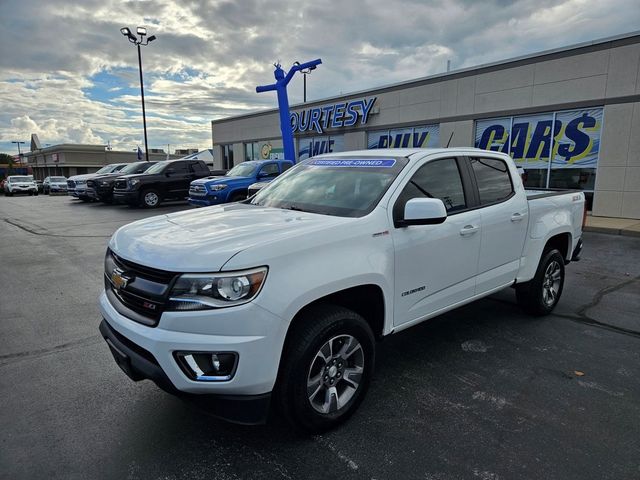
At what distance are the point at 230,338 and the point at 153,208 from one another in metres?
16.2

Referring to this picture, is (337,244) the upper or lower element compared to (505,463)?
upper

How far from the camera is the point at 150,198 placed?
17.0m

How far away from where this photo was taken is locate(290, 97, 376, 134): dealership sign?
773 inches

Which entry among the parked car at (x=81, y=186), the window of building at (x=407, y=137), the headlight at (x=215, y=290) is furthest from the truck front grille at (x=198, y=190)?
the headlight at (x=215, y=290)

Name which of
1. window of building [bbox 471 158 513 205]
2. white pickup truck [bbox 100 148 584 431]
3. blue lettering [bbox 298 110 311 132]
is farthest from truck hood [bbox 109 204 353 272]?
blue lettering [bbox 298 110 311 132]

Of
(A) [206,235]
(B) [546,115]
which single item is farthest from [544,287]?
(B) [546,115]

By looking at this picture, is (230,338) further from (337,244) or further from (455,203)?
(455,203)

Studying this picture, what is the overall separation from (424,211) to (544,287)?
2.72 metres

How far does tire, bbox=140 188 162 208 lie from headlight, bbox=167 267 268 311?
51.6 feet

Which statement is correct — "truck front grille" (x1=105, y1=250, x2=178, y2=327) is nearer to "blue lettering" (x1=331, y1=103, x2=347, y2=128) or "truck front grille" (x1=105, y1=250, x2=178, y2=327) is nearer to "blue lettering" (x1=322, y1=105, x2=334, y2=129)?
"blue lettering" (x1=331, y1=103, x2=347, y2=128)

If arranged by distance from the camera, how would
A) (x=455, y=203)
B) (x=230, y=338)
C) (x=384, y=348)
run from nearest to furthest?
(x=230, y=338), (x=455, y=203), (x=384, y=348)

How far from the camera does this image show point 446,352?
13.1 ft

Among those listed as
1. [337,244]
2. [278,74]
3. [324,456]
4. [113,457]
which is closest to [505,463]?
[324,456]

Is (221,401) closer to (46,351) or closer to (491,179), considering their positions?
(46,351)
